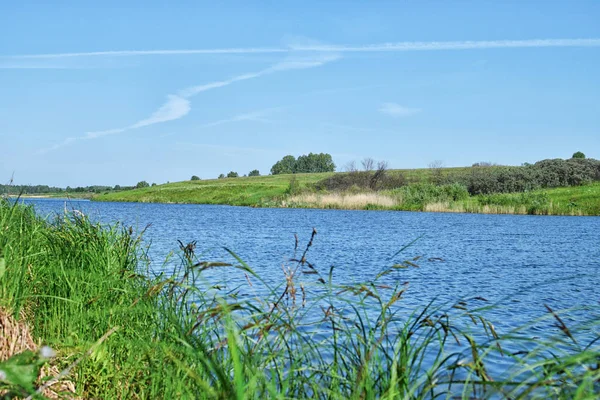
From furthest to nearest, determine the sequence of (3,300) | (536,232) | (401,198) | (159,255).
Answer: (401,198), (536,232), (159,255), (3,300)

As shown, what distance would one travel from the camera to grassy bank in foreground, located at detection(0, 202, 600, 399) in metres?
2.81

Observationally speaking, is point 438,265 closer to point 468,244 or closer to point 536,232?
point 468,244

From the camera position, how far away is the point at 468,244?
23484 mm

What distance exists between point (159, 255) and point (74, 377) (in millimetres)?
11834

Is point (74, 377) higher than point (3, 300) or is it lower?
lower

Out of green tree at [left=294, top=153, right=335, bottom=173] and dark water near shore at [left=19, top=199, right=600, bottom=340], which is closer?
dark water near shore at [left=19, top=199, right=600, bottom=340]

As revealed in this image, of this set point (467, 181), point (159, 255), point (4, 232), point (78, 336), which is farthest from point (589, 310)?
point (467, 181)

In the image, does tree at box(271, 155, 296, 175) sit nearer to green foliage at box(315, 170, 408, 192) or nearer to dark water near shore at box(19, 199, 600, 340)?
green foliage at box(315, 170, 408, 192)

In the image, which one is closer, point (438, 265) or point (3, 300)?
point (3, 300)

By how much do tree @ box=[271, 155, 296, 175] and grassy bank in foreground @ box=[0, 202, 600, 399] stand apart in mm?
162105

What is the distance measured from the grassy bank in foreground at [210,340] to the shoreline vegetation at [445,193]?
4284 cm

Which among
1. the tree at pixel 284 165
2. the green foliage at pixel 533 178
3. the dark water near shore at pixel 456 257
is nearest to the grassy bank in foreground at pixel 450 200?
the green foliage at pixel 533 178

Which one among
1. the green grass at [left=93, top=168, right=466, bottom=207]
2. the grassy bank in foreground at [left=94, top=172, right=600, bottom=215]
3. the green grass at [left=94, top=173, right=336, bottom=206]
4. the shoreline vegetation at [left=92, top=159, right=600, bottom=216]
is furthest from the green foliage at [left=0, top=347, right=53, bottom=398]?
the green grass at [left=94, top=173, right=336, bottom=206]

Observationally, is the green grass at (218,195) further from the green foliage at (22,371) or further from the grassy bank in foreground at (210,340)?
the green foliage at (22,371)
